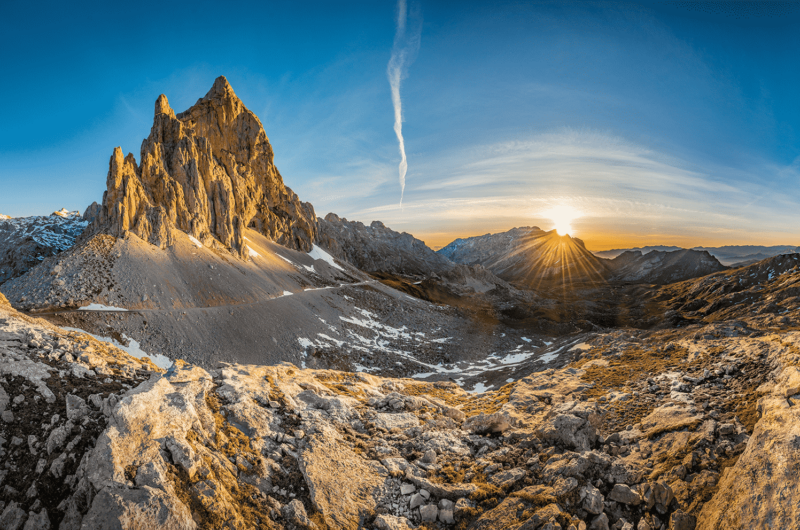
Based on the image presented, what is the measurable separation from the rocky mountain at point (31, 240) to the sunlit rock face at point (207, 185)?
60.7 m

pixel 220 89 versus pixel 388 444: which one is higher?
pixel 220 89

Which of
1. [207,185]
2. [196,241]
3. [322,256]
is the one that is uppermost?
[207,185]

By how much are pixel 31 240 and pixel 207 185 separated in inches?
3393

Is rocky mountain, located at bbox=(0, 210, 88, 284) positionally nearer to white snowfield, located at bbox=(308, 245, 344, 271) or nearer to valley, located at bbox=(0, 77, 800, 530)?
white snowfield, located at bbox=(308, 245, 344, 271)

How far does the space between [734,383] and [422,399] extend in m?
11.8

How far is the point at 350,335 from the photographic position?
192 feet

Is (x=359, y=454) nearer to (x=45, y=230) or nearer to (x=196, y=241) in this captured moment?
(x=196, y=241)

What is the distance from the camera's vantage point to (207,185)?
77750 mm

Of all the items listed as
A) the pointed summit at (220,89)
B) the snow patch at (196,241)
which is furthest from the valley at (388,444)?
the pointed summit at (220,89)

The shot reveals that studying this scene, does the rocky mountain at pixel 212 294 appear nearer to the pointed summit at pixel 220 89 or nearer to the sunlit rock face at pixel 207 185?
the sunlit rock face at pixel 207 185

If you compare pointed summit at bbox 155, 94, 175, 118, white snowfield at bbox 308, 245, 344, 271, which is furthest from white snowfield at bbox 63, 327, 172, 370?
white snowfield at bbox 308, 245, 344, 271

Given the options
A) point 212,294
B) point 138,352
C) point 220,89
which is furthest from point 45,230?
point 138,352

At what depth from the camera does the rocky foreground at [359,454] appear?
6125 millimetres

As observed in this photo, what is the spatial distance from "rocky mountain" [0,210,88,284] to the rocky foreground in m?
124
